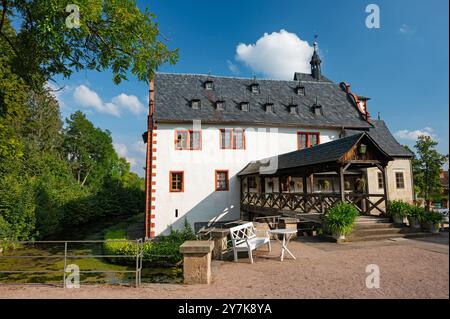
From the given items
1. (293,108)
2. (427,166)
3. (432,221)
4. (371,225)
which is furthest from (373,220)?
(427,166)

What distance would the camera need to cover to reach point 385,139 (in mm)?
18844

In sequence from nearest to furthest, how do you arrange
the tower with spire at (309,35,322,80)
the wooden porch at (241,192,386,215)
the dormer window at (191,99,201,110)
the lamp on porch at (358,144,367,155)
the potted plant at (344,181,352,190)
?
the lamp on porch at (358,144,367,155), the wooden porch at (241,192,386,215), the potted plant at (344,181,352,190), the dormer window at (191,99,201,110), the tower with spire at (309,35,322,80)

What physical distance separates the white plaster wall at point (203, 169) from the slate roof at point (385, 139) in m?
6.26

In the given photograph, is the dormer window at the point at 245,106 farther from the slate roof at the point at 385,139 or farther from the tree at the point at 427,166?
the tree at the point at 427,166

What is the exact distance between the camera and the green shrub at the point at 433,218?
9.69m

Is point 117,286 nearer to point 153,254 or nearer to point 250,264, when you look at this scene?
point 250,264

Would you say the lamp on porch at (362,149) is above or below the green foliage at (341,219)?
above

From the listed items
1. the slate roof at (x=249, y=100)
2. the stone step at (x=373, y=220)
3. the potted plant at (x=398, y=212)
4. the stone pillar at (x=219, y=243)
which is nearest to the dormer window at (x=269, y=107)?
the slate roof at (x=249, y=100)

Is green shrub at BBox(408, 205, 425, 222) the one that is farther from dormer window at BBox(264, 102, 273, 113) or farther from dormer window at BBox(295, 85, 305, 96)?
dormer window at BBox(295, 85, 305, 96)

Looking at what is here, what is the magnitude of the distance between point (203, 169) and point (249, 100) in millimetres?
6384

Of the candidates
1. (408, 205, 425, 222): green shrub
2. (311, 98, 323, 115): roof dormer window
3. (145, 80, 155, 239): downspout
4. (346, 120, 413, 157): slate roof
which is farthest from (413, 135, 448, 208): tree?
(145, 80, 155, 239): downspout

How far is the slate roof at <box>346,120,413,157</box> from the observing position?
58.2 feet

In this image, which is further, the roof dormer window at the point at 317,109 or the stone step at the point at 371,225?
the roof dormer window at the point at 317,109

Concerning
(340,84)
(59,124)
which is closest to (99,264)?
(340,84)
